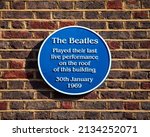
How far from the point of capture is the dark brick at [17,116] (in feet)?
17.0

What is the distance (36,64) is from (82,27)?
650mm

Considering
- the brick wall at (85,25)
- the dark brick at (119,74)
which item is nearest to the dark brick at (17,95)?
the brick wall at (85,25)

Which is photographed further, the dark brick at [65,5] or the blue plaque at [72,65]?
the dark brick at [65,5]

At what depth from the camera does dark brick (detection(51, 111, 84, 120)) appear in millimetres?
5164

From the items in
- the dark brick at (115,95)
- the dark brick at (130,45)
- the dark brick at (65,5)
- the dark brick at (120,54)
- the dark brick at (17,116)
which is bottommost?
the dark brick at (17,116)

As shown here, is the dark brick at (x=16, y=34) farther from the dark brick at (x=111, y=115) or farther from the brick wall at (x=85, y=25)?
the dark brick at (x=111, y=115)

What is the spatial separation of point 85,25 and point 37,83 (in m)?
0.83

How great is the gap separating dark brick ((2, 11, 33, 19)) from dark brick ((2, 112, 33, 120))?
1064 mm

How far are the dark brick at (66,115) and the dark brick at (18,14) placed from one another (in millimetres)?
1114

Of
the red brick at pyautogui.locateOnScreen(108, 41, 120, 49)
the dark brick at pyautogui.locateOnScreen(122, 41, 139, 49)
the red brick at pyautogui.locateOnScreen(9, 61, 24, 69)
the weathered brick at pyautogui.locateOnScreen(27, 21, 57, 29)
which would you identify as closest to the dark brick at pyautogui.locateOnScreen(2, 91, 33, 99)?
the red brick at pyautogui.locateOnScreen(9, 61, 24, 69)

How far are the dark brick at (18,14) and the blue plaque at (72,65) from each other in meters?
0.35

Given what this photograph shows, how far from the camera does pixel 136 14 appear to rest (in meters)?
5.24

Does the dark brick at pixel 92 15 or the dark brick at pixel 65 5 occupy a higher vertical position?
the dark brick at pixel 65 5

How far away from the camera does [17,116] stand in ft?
17.0
